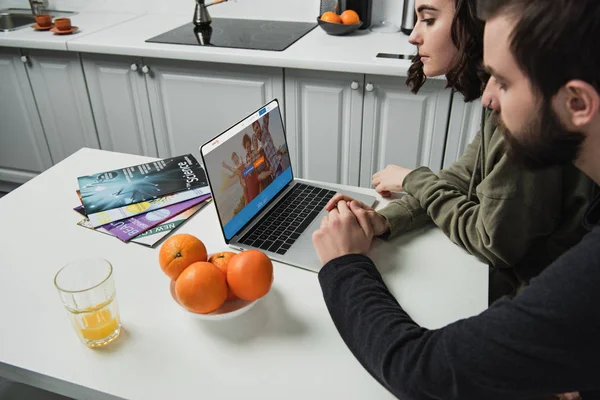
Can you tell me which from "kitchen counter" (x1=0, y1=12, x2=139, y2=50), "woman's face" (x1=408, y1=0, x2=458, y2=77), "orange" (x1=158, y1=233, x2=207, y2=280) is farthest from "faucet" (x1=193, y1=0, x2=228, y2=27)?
"orange" (x1=158, y1=233, x2=207, y2=280)

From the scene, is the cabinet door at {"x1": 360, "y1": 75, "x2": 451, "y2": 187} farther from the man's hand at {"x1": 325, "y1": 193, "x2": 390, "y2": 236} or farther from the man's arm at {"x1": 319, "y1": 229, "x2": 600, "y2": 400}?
the man's arm at {"x1": 319, "y1": 229, "x2": 600, "y2": 400}

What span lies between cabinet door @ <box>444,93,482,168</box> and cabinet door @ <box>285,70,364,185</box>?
0.37 metres

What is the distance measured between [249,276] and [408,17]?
187 centimetres

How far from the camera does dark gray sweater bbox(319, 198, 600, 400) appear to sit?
578 millimetres

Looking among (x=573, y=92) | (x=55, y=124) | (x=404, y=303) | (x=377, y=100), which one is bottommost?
(x=55, y=124)

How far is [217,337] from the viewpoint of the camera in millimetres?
784

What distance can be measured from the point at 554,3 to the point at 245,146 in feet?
2.07

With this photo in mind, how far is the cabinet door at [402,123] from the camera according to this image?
2012 millimetres

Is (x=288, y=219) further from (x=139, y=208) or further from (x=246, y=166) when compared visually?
(x=139, y=208)

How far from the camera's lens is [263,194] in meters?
1.12

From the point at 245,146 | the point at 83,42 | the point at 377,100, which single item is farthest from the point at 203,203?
the point at 83,42

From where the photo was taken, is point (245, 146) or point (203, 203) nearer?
point (245, 146)

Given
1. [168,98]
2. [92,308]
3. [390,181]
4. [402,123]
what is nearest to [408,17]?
[402,123]

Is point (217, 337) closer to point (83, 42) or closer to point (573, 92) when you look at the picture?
point (573, 92)
